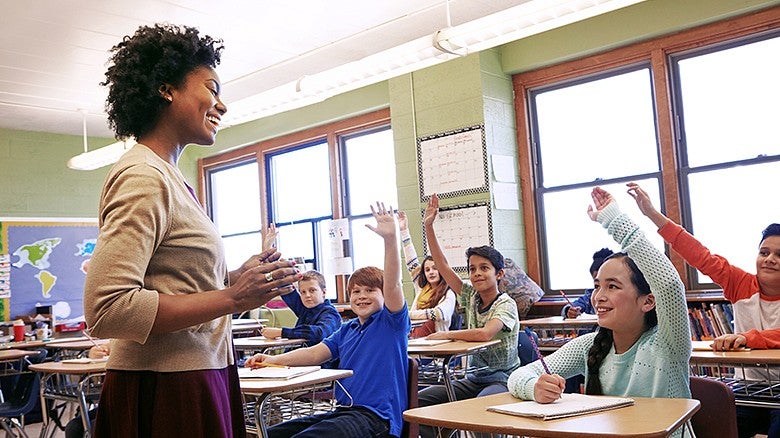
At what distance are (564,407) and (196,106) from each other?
101 cm

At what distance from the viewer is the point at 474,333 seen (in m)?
3.35

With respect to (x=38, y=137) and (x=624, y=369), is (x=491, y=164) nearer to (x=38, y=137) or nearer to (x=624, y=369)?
(x=624, y=369)

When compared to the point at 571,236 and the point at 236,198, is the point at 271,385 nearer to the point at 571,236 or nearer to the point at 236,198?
the point at 571,236

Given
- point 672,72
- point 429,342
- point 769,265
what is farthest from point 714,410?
point 672,72

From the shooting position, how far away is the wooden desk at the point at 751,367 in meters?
2.34

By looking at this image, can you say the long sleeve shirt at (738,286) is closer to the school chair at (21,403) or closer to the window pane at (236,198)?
the school chair at (21,403)

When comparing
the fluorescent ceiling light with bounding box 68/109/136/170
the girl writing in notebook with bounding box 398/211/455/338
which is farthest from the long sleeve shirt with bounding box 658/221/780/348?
the fluorescent ceiling light with bounding box 68/109/136/170

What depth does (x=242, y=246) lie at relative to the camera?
322 inches

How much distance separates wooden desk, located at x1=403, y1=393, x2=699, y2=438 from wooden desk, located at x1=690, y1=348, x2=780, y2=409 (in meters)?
0.82

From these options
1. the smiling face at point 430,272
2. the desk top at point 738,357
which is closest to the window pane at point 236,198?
the smiling face at point 430,272

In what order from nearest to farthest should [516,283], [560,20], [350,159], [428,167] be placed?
[560,20] < [516,283] < [428,167] < [350,159]

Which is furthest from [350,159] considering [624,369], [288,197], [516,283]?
[624,369]

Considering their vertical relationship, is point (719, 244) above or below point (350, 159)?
below

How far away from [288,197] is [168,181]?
21.3 ft
